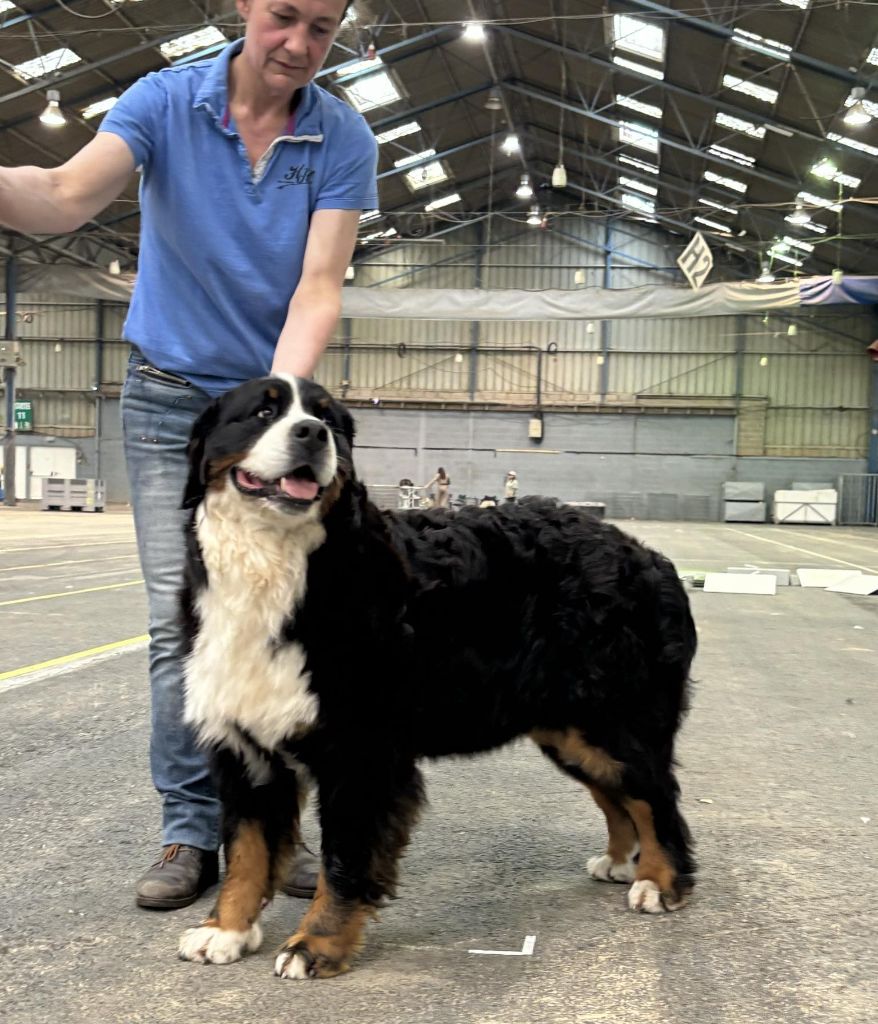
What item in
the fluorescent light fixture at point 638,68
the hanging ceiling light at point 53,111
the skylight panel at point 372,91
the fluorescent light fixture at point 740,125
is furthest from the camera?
the skylight panel at point 372,91

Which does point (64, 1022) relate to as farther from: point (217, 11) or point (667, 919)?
point (217, 11)

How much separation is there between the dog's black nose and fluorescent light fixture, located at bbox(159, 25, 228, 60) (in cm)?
2110

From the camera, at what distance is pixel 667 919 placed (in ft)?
8.17

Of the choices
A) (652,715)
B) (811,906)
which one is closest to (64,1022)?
(652,715)

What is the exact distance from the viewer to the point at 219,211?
8.36ft

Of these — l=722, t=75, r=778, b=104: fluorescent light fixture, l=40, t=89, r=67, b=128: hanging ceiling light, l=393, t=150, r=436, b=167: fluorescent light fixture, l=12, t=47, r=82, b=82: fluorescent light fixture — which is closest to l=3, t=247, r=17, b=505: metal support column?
l=12, t=47, r=82, b=82: fluorescent light fixture

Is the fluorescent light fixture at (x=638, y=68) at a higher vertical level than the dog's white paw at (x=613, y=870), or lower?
higher

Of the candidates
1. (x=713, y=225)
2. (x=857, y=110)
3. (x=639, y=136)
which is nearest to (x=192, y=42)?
(x=639, y=136)

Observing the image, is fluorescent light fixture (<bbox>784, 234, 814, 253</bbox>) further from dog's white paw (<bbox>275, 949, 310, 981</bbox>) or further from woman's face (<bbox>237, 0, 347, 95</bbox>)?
dog's white paw (<bbox>275, 949, 310, 981</bbox>)

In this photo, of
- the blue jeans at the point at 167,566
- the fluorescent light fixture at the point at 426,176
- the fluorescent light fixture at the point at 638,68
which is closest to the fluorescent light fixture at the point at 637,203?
the fluorescent light fixture at the point at 426,176

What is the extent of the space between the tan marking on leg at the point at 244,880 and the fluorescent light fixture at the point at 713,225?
3275 centimetres

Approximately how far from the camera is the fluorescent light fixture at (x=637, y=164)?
28688mm

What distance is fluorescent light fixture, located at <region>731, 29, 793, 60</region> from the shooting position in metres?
17.5

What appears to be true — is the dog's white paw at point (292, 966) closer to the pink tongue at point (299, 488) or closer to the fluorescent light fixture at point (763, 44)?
the pink tongue at point (299, 488)
